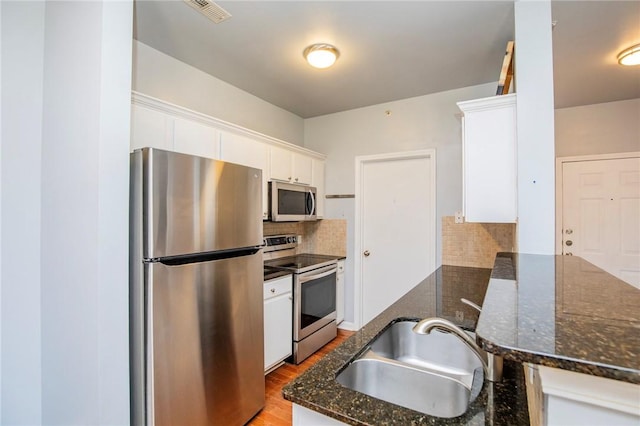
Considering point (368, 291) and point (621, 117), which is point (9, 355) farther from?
point (621, 117)

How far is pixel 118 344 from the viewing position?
1.30m

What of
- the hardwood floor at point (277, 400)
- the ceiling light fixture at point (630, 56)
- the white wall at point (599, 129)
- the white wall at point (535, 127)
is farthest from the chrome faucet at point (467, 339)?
the white wall at point (599, 129)

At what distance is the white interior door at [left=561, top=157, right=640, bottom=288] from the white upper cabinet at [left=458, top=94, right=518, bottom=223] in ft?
7.36

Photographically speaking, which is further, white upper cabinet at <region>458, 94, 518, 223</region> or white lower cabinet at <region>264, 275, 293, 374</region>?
white lower cabinet at <region>264, 275, 293, 374</region>

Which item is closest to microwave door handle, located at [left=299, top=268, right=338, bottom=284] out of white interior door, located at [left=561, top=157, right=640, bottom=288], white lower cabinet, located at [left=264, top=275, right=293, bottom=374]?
white lower cabinet, located at [left=264, top=275, right=293, bottom=374]

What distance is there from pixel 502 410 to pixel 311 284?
2.14 m

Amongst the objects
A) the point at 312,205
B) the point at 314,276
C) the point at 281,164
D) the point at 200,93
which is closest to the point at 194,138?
the point at 200,93

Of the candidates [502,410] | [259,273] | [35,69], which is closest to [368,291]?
[259,273]

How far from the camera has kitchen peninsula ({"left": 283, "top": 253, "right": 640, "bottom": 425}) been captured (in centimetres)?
41

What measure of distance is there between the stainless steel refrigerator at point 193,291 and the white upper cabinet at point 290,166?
0.91 m

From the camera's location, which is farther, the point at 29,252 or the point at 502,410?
the point at 29,252

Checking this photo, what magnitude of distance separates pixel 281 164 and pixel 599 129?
3511mm

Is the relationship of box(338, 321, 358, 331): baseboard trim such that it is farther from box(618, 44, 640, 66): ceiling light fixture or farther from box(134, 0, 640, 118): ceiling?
box(618, 44, 640, 66): ceiling light fixture

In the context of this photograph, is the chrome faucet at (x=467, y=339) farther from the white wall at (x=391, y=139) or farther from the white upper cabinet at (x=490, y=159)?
the white wall at (x=391, y=139)
